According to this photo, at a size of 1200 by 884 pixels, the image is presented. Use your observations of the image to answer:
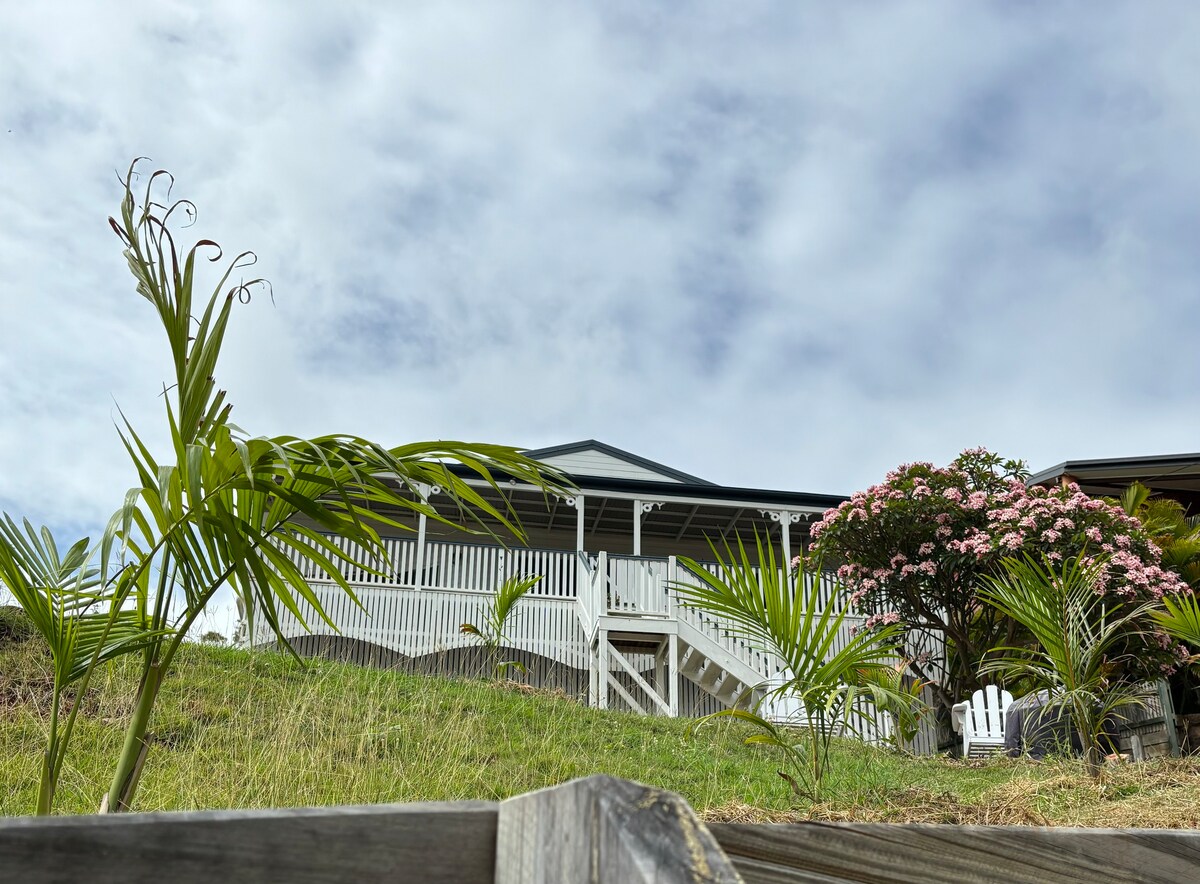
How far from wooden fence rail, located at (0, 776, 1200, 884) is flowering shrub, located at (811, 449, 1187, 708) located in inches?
441

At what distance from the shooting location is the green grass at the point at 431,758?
471 centimetres

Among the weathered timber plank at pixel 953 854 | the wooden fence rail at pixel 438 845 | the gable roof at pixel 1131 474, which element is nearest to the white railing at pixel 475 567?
the gable roof at pixel 1131 474

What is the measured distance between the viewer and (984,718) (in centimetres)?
1070

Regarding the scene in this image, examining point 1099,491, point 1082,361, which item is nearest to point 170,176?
point 1099,491

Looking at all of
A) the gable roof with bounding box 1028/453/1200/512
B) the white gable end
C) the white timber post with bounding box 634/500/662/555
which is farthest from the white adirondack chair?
the white gable end

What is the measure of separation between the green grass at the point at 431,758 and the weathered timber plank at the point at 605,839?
12.2 feet

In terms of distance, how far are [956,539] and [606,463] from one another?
9.98m

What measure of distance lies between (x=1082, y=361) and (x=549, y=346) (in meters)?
15.7

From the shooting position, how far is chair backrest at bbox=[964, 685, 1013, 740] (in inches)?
418

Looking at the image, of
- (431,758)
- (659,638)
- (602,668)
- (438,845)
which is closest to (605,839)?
(438,845)

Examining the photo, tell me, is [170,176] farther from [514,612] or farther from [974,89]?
[974,89]

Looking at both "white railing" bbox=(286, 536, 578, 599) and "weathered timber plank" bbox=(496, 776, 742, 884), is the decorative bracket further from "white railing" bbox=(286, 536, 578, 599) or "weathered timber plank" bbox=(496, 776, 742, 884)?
"weathered timber plank" bbox=(496, 776, 742, 884)

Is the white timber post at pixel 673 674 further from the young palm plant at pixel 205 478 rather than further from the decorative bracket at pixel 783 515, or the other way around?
the young palm plant at pixel 205 478

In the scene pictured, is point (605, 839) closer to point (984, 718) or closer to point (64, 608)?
point (64, 608)
